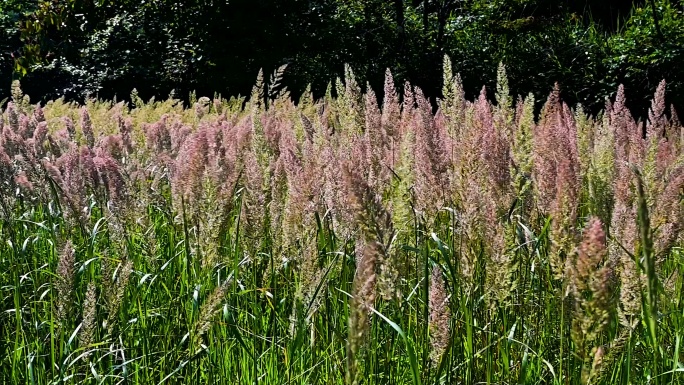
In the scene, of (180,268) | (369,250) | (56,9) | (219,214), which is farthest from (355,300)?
(56,9)

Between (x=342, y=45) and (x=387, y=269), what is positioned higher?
(x=342, y=45)

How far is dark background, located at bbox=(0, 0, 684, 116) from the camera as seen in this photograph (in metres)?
12.2

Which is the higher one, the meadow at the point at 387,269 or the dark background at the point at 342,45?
the dark background at the point at 342,45

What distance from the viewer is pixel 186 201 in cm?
263

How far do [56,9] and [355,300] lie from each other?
10.1 metres

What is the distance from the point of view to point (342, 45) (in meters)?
14.8

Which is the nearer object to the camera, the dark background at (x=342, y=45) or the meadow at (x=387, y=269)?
the meadow at (x=387, y=269)

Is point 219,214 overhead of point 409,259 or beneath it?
overhead

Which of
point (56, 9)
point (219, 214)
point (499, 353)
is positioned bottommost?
point (499, 353)

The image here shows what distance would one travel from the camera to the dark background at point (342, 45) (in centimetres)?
1224

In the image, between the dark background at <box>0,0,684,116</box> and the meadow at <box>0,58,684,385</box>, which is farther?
the dark background at <box>0,0,684,116</box>

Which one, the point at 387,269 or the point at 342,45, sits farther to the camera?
the point at 342,45

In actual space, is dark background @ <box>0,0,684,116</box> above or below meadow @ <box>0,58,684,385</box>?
above

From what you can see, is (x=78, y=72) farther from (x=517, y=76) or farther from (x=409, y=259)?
(x=409, y=259)
